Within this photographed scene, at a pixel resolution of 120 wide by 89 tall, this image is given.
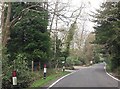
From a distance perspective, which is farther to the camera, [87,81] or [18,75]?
[87,81]

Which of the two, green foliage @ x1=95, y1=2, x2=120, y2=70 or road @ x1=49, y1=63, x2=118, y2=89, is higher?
green foliage @ x1=95, y1=2, x2=120, y2=70

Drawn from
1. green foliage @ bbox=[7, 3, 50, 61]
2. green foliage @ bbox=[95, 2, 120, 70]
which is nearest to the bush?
green foliage @ bbox=[7, 3, 50, 61]

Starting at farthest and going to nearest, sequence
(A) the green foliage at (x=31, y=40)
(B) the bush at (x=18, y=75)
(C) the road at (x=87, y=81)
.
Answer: (A) the green foliage at (x=31, y=40) → (C) the road at (x=87, y=81) → (B) the bush at (x=18, y=75)

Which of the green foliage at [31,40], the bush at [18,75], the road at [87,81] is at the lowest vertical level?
the road at [87,81]

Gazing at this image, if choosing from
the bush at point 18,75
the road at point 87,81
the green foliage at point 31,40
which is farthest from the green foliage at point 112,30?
the bush at point 18,75

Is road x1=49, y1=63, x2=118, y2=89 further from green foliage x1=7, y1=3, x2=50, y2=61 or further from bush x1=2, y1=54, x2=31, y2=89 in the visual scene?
green foliage x1=7, y1=3, x2=50, y2=61

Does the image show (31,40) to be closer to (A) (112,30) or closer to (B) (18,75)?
(A) (112,30)

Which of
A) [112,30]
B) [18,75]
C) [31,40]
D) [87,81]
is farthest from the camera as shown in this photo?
[112,30]

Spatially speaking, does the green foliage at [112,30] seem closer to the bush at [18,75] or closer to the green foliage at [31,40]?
the green foliage at [31,40]

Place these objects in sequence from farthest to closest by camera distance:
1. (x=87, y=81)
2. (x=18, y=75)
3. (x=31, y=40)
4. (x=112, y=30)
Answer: (x=112, y=30) < (x=31, y=40) < (x=87, y=81) < (x=18, y=75)

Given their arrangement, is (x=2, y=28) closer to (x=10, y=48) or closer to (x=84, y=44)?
(x=10, y=48)

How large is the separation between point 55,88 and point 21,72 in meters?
2.30

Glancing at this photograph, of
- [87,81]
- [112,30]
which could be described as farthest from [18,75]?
[112,30]

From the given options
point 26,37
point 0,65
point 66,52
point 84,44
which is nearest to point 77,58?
point 84,44
